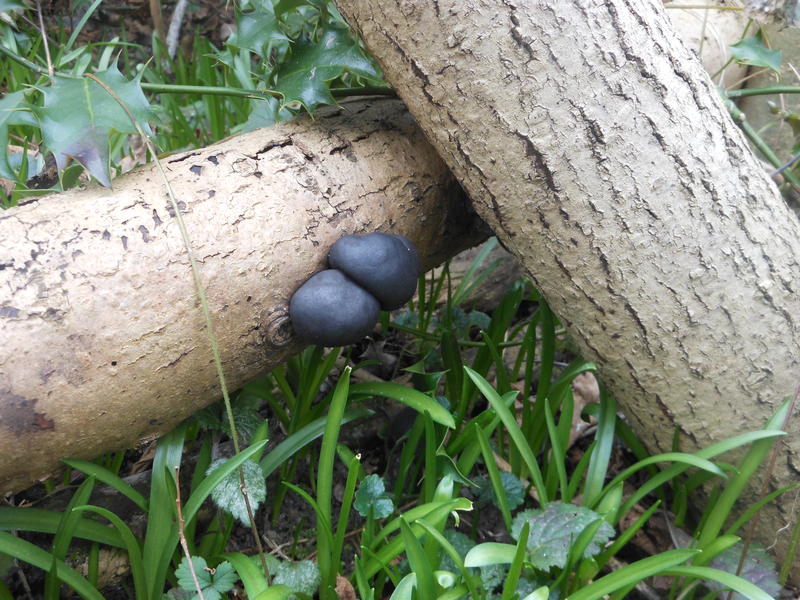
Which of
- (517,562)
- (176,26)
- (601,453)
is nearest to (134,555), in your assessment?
(517,562)

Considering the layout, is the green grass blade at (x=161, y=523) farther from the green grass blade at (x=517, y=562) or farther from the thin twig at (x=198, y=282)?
the green grass blade at (x=517, y=562)

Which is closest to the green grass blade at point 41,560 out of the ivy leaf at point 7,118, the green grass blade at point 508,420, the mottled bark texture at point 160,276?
the mottled bark texture at point 160,276

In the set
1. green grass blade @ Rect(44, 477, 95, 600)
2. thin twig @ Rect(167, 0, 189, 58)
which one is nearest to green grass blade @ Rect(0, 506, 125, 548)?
green grass blade @ Rect(44, 477, 95, 600)

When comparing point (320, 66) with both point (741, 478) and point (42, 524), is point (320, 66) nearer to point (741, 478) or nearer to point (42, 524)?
point (42, 524)

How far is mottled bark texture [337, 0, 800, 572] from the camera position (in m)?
1.39

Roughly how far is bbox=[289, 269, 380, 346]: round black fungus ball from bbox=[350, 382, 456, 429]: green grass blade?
0.27 m

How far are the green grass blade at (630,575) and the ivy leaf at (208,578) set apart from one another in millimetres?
691

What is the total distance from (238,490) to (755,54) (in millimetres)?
1808

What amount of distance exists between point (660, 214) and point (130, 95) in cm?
117

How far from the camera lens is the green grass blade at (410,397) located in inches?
62.9

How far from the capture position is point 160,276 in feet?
4.39

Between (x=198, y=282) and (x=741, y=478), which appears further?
(x=741, y=478)

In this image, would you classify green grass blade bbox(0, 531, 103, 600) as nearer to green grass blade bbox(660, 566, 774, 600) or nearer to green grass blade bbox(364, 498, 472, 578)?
green grass blade bbox(364, 498, 472, 578)

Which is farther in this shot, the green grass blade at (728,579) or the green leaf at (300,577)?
the green leaf at (300,577)
